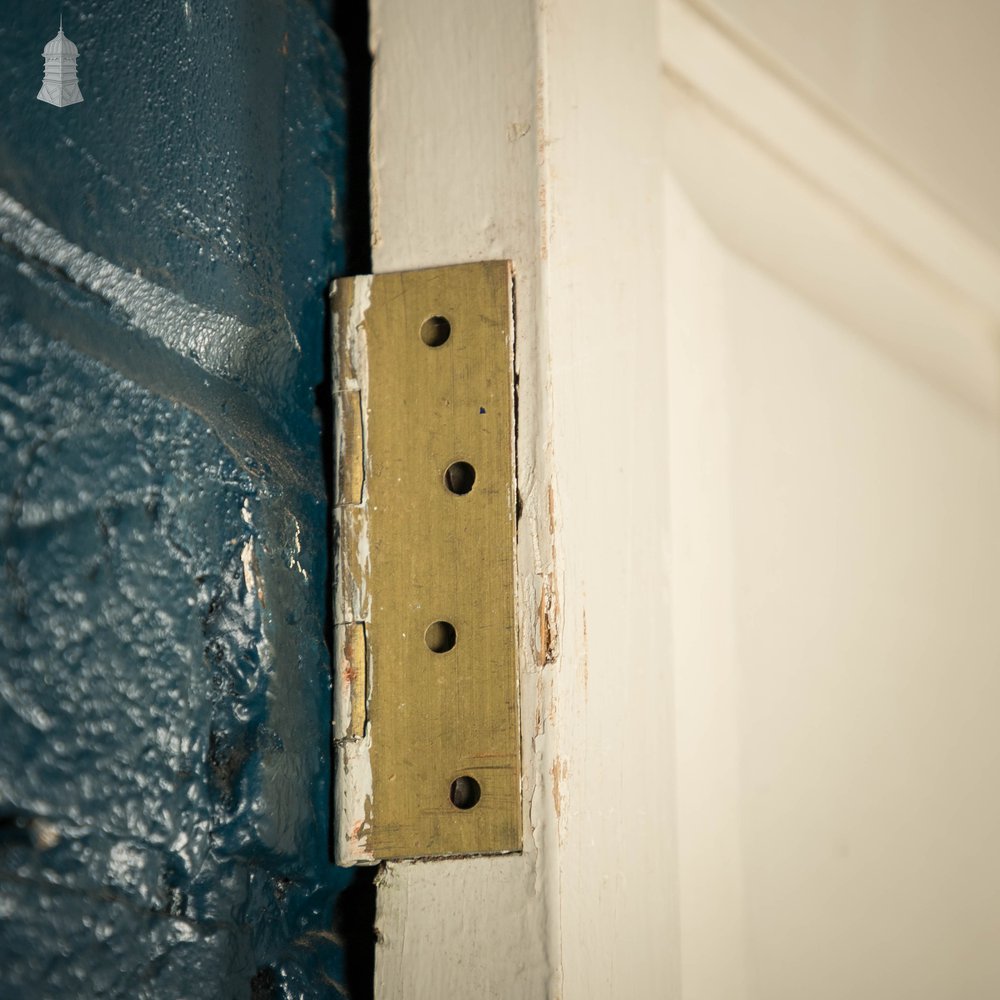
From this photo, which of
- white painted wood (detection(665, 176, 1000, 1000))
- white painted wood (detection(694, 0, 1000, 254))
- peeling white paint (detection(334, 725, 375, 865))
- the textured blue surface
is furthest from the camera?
white painted wood (detection(694, 0, 1000, 254))

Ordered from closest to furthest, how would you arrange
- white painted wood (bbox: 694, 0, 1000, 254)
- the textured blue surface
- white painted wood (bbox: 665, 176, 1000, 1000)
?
1. the textured blue surface
2. white painted wood (bbox: 665, 176, 1000, 1000)
3. white painted wood (bbox: 694, 0, 1000, 254)

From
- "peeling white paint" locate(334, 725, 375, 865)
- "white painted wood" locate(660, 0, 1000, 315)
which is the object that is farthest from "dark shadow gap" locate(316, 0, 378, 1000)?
"white painted wood" locate(660, 0, 1000, 315)

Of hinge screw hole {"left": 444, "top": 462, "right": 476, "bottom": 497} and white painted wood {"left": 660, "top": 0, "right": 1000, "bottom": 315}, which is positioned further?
white painted wood {"left": 660, "top": 0, "right": 1000, "bottom": 315}

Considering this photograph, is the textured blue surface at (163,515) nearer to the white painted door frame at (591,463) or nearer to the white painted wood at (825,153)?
the white painted door frame at (591,463)

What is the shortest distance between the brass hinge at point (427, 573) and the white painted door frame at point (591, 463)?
12 millimetres

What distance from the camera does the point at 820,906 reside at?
29.0 inches

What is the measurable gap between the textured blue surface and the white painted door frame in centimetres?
6

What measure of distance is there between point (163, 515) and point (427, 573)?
13 centimetres

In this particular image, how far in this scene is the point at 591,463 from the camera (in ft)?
1.73

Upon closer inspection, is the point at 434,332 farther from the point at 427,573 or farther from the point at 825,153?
the point at 825,153

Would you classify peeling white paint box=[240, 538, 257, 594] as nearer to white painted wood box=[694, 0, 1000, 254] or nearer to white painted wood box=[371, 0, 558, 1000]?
white painted wood box=[371, 0, 558, 1000]

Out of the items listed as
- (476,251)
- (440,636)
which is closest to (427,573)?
(440,636)

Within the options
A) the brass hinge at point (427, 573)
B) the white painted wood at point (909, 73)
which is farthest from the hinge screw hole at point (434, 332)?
the white painted wood at point (909, 73)

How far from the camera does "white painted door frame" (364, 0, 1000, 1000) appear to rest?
481 mm
